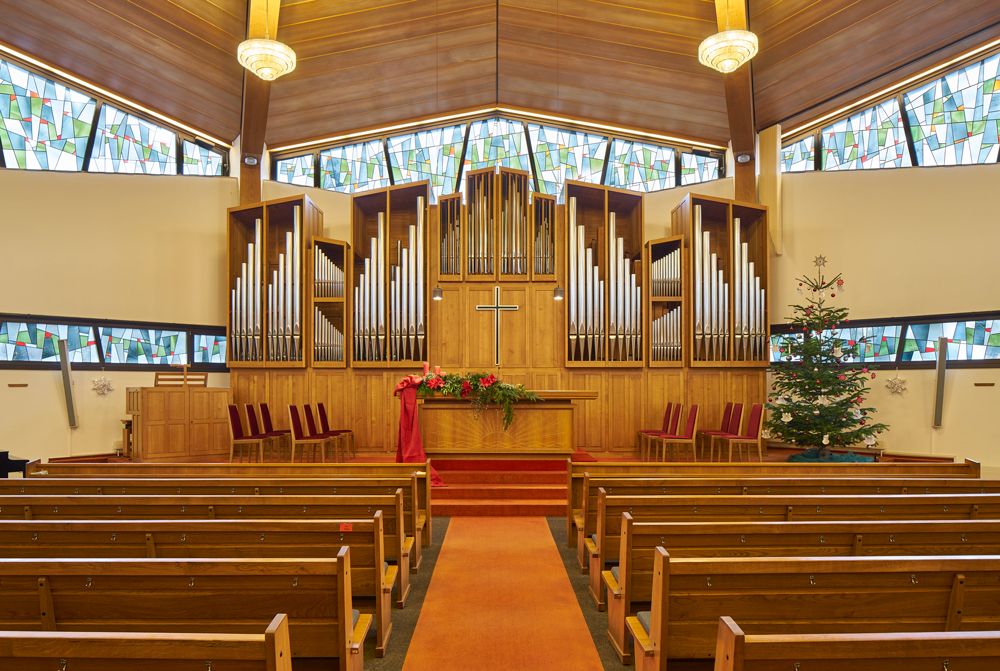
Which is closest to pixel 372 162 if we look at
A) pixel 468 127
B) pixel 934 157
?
pixel 468 127

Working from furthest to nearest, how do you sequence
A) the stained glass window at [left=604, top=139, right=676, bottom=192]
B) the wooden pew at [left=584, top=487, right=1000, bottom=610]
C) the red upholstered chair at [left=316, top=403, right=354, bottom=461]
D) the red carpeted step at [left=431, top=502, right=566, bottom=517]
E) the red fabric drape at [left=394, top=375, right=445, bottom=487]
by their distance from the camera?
the stained glass window at [left=604, top=139, right=676, bottom=192] → the red upholstered chair at [left=316, top=403, right=354, bottom=461] → the red fabric drape at [left=394, top=375, right=445, bottom=487] → the red carpeted step at [left=431, top=502, right=566, bottom=517] → the wooden pew at [left=584, top=487, right=1000, bottom=610]

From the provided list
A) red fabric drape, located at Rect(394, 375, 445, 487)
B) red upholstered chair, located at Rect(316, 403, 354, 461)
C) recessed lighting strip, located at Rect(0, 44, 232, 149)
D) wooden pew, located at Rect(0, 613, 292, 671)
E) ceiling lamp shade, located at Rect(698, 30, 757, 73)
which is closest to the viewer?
wooden pew, located at Rect(0, 613, 292, 671)

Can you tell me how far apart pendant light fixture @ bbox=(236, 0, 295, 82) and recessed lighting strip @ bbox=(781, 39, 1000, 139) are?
6.98 meters

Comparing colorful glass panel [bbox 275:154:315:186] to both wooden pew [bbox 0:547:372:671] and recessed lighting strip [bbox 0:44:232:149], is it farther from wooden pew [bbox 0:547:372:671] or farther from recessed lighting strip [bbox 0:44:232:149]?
wooden pew [bbox 0:547:372:671]

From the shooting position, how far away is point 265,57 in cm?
542

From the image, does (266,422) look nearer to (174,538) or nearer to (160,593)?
(174,538)

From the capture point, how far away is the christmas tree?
695 cm

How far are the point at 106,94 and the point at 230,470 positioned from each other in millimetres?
6588

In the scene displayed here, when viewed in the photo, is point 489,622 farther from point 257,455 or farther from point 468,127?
point 468,127

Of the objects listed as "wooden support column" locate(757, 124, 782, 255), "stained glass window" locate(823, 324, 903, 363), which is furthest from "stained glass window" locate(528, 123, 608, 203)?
"stained glass window" locate(823, 324, 903, 363)

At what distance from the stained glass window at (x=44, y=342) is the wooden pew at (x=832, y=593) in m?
8.42

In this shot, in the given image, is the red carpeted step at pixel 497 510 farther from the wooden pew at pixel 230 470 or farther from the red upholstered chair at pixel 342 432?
the red upholstered chair at pixel 342 432

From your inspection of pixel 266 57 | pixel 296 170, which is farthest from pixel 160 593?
pixel 296 170

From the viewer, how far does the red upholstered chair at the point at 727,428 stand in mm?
7367
